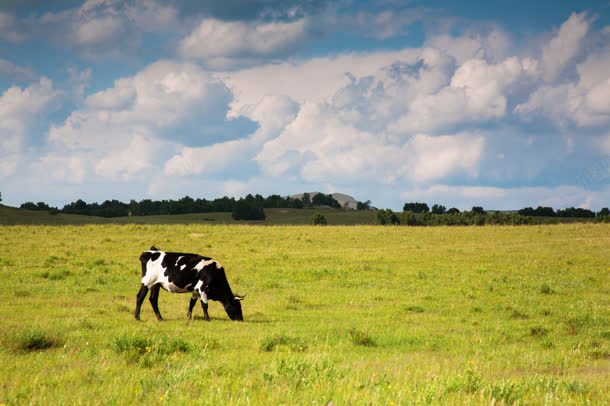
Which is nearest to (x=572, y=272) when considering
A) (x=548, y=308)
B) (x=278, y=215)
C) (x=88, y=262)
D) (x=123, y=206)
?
(x=548, y=308)

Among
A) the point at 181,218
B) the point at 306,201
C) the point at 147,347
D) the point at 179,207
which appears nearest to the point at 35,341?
the point at 147,347

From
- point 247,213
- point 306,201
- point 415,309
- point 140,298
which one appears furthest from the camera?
point 306,201

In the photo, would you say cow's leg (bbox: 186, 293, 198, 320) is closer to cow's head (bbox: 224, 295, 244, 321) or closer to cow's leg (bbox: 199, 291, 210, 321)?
cow's leg (bbox: 199, 291, 210, 321)

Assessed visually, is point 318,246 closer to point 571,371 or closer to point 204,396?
point 571,371

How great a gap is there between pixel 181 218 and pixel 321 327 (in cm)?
11689

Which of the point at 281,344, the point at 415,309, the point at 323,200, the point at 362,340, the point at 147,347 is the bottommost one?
the point at 415,309

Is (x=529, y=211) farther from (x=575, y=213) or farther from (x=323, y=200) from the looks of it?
(x=323, y=200)

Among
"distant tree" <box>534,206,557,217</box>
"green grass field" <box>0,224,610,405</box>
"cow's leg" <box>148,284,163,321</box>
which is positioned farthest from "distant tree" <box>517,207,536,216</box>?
"cow's leg" <box>148,284,163,321</box>

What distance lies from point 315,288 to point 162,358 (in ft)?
51.2

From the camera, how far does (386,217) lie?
4171 inches

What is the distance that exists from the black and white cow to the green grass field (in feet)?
3.14

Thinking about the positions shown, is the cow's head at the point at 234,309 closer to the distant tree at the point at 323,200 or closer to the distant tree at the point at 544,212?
the distant tree at the point at 544,212

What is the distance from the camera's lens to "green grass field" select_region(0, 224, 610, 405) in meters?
7.12

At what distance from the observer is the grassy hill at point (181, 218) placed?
9406cm
